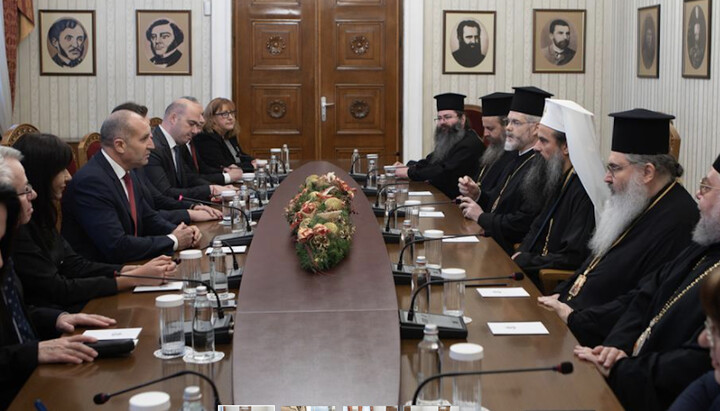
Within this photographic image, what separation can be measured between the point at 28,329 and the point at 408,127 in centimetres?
774

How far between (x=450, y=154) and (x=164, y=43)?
3.91 m

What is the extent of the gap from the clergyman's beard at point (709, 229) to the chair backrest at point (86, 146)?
15.4 feet

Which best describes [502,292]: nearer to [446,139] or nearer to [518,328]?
[518,328]

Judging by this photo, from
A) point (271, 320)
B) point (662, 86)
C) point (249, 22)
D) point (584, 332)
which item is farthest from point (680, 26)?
point (271, 320)

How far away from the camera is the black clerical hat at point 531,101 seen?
6.57m

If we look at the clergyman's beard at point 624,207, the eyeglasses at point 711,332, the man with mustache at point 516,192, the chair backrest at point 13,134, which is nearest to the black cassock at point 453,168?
the man with mustache at point 516,192

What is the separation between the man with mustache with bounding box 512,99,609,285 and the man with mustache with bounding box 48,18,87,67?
6.39m

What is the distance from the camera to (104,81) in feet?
34.6

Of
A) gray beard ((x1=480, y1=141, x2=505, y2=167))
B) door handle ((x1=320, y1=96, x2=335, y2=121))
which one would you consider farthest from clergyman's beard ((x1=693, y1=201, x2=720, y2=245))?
door handle ((x1=320, y1=96, x2=335, y2=121))

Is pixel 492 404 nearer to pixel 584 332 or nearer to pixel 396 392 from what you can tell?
pixel 396 392

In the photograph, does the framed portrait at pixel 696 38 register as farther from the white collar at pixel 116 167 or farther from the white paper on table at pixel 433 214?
the white collar at pixel 116 167

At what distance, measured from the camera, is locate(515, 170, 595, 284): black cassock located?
16.6ft

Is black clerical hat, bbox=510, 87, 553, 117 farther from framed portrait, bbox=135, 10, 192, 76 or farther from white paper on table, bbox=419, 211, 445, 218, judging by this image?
framed portrait, bbox=135, 10, 192, 76

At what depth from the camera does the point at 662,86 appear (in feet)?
29.8
